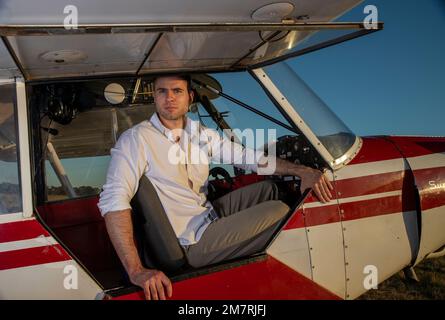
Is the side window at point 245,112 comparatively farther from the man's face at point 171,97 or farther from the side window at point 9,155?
the side window at point 9,155

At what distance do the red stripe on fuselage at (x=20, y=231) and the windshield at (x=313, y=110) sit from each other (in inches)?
75.2

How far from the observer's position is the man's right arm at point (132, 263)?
6.75ft

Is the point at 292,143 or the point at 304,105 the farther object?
the point at 292,143

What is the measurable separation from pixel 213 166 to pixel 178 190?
2.45 ft

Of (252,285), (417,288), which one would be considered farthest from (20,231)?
(417,288)

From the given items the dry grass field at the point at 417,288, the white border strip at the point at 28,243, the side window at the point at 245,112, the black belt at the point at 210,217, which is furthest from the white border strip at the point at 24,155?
the dry grass field at the point at 417,288

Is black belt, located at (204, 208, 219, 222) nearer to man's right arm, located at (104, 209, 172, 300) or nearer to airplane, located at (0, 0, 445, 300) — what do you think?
airplane, located at (0, 0, 445, 300)

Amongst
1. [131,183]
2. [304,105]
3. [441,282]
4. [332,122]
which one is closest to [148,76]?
[131,183]

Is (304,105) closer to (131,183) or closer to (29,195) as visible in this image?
(131,183)

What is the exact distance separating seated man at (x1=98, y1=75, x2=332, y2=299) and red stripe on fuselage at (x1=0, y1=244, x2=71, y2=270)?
325 mm

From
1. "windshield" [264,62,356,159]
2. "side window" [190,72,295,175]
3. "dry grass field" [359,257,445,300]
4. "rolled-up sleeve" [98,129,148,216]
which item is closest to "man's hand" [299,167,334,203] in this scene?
"windshield" [264,62,356,159]
